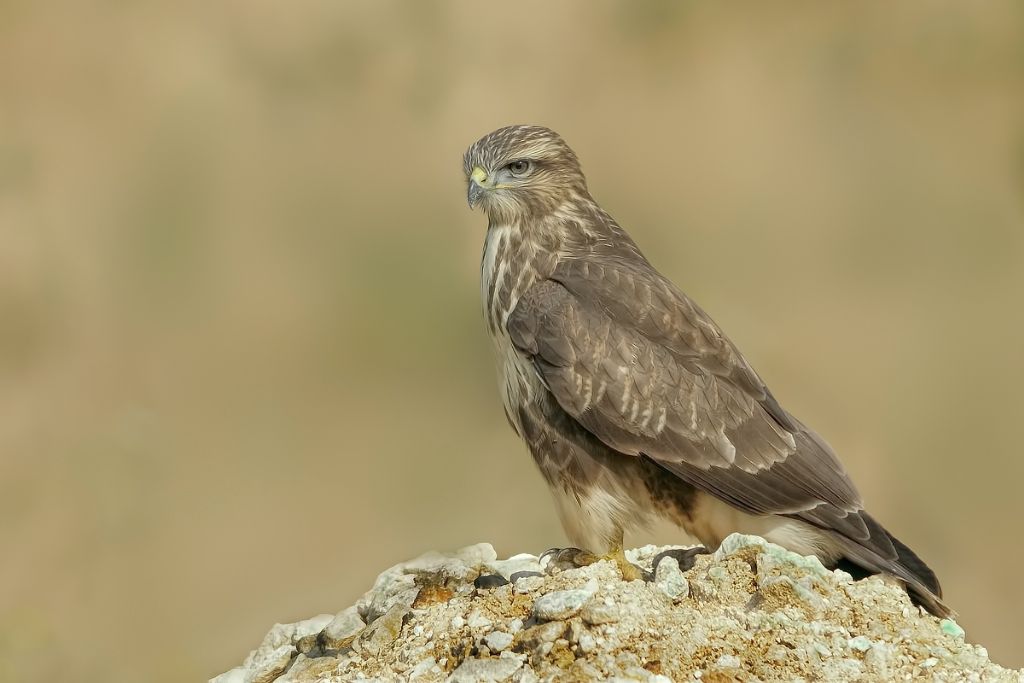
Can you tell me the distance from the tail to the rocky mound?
8 cm

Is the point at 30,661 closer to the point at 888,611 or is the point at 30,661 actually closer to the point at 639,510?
the point at 639,510

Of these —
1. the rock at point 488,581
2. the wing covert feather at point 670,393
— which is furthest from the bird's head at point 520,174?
the rock at point 488,581

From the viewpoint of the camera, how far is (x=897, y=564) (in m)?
4.97

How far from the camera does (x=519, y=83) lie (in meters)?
11.3

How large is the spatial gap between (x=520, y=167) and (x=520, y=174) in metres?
0.04

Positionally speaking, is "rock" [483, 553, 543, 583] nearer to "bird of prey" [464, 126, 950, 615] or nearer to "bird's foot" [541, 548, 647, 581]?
"bird's foot" [541, 548, 647, 581]

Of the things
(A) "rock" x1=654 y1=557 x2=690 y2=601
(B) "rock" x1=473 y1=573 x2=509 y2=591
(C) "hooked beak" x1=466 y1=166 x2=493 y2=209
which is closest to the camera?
(A) "rock" x1=654 y1=557 x2=690 y2=601

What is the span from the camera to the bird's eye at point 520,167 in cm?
582

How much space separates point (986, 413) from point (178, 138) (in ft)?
22.8

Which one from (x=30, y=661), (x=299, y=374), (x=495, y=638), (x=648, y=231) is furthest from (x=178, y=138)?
(x=495, y=638)

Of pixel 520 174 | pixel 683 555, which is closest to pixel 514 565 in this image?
pixel 683 555

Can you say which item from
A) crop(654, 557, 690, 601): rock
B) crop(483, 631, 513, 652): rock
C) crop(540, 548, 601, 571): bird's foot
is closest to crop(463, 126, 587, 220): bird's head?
crop(540, 548, 601, 571): bird's foot

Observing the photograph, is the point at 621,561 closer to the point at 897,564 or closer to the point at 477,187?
the point at 897,564

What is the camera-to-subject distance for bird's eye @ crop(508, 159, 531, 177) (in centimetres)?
582
